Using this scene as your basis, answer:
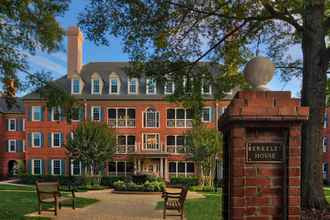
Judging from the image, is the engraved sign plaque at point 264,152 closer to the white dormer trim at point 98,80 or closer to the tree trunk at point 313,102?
A: the tree trunk at point 313,102

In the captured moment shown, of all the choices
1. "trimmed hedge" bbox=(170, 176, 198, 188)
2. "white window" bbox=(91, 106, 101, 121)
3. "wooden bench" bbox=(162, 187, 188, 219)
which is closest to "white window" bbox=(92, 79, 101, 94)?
"white window" bbox=(91, 106, 101, 121)

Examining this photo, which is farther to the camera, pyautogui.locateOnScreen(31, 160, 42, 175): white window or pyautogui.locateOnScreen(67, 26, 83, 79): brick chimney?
pyautogui.locateOnScreen(67, 26, 83, 79): brick chimney

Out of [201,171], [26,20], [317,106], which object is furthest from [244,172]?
[201,171]

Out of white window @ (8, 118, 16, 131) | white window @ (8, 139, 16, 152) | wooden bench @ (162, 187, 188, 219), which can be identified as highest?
white window @ (8, 118, 16, 131)

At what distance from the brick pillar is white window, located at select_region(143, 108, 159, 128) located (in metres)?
45.0

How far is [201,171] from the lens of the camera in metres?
41.0

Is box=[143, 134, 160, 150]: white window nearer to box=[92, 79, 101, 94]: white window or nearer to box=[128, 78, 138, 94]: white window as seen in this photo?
box=[128, 78, 138, 94]: white window

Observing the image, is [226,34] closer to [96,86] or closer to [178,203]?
[178,203]

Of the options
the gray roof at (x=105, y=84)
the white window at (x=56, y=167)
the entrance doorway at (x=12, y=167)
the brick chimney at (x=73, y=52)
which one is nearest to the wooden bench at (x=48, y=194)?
the gray roof at (x=105, y=84)

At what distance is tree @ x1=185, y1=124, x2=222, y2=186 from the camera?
39091mm

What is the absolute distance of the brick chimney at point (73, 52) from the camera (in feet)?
172

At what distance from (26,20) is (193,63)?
5.03 metres

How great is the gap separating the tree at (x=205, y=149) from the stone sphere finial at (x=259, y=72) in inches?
1337

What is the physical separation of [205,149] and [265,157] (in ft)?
112
